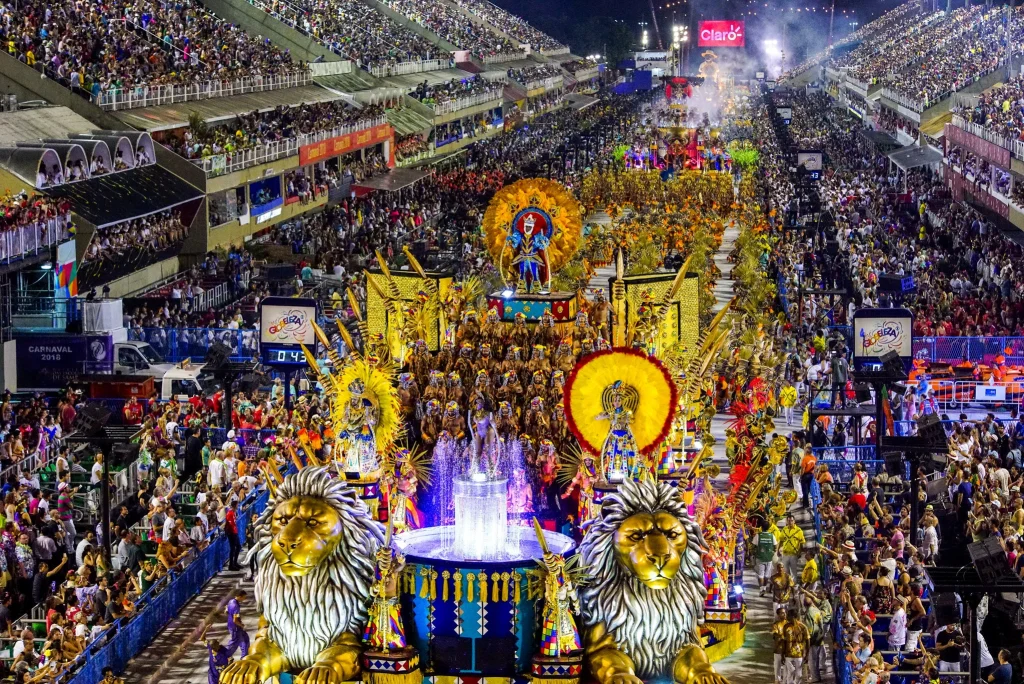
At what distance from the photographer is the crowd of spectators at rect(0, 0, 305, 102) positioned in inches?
1826

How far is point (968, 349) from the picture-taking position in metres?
34.0

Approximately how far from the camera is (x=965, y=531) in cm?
2336

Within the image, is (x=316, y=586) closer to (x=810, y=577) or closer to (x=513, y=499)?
(x=513, y=499)

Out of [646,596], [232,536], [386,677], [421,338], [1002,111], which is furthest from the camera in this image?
[1002,111]

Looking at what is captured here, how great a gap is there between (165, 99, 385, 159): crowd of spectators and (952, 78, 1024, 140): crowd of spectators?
2210cm

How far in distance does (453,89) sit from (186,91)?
153ft

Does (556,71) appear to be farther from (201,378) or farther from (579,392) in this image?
(579,392)

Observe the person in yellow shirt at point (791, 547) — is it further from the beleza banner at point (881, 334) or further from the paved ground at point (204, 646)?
the beleza banner at point (881, 334)

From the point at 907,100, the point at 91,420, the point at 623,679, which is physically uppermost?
the point at 907,100

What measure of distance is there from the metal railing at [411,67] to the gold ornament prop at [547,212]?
58911 millimetres

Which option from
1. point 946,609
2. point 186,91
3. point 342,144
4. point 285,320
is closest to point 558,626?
point 946,609

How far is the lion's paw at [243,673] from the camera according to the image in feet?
49.1

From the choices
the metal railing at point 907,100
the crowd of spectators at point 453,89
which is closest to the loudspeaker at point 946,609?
the metal railing at point 907,100

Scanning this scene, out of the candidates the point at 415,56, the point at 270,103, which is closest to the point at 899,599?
the point at 270,103
